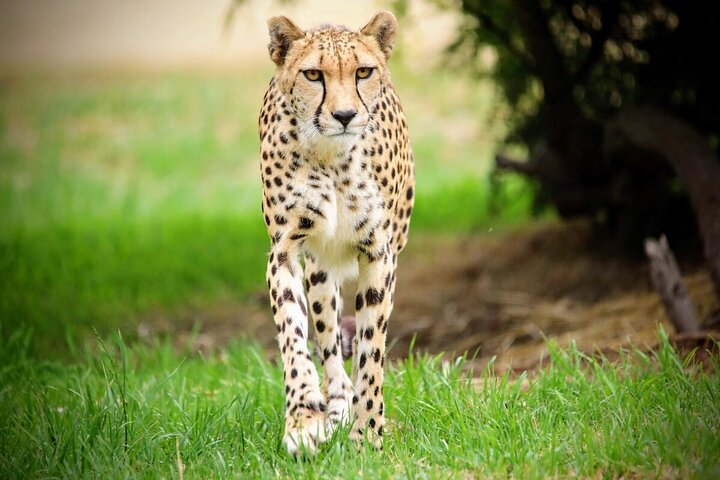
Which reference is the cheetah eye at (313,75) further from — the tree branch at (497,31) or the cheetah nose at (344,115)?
the tree branch at (497,31)

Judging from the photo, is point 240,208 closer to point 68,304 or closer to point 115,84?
point 68,304

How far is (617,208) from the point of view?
283 inches

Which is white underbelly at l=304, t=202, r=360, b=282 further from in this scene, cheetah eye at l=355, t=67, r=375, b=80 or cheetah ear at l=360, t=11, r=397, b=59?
cheetah ear at l=360, t=11, r=397, b=59

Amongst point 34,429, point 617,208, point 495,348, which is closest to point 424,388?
point 34,429

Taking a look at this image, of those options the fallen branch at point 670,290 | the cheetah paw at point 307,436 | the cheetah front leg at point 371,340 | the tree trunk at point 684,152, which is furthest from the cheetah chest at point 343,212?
the tree trunk at point 684,152

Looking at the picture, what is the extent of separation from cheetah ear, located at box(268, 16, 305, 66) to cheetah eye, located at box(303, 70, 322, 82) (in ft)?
0.69

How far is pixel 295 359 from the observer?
11.7 ft

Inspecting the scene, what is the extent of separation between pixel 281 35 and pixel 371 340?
1.18 meters

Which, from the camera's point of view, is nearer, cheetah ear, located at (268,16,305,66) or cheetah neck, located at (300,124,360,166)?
cheetah neck, located at (300,124,360,166)

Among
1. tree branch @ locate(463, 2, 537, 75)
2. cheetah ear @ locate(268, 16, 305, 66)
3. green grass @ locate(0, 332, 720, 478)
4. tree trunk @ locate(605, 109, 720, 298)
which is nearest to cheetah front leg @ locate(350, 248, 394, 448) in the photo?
green grass @ locate(0, 332, 720, 478)

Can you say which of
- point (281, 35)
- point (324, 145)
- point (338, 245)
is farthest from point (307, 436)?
point (281, 35)

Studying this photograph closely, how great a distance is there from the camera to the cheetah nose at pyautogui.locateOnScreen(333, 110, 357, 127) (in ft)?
11.1

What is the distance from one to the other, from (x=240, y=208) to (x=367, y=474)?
7202 millimetres

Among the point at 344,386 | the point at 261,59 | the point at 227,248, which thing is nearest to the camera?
the point at 344,386
